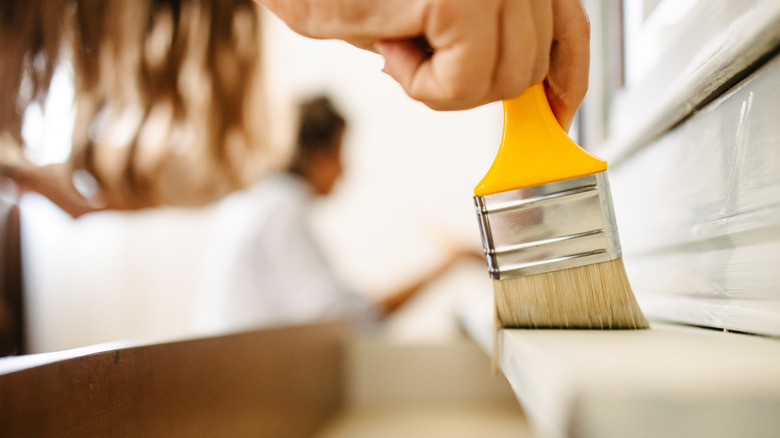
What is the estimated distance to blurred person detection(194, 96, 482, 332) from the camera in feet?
3.43

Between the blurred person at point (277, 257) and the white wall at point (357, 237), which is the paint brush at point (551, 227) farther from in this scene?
the white wall at point (357, 237)

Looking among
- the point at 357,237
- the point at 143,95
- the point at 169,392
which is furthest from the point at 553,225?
the point at 357,237

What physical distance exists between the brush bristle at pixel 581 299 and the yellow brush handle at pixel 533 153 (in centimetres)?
5

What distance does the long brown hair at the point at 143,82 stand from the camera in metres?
0.63

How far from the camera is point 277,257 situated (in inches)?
42.8

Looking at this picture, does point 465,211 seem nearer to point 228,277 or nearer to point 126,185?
point 228,277

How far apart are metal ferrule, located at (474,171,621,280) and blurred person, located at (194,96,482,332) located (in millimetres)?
762

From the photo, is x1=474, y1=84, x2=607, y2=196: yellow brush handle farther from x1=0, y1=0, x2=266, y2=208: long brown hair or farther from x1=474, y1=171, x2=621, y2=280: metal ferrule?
x1=0, y1=0, x2=266, y2=208: long brown hair

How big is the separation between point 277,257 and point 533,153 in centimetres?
86

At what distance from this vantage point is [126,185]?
74cm

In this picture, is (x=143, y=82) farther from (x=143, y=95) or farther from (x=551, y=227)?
(x=551, y=227)

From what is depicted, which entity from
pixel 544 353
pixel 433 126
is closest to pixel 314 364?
pixel 544 353

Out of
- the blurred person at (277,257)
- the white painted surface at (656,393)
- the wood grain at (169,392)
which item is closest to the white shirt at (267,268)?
the blurred person at (277,257)

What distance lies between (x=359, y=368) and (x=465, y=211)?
1037mm
